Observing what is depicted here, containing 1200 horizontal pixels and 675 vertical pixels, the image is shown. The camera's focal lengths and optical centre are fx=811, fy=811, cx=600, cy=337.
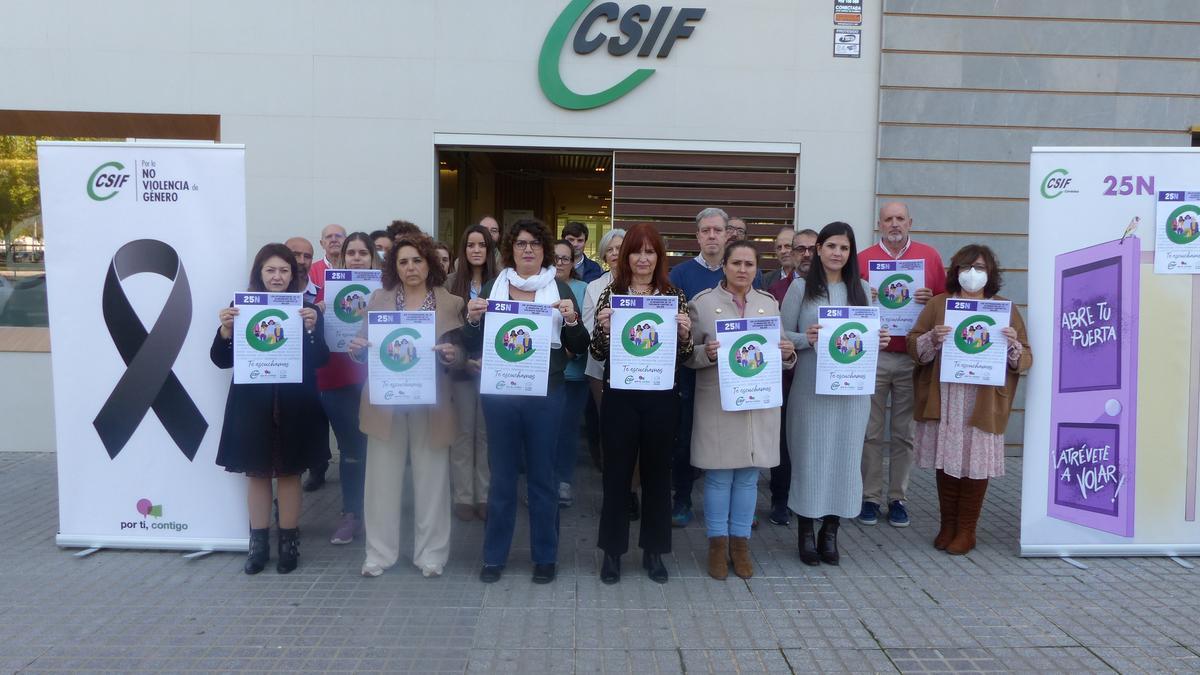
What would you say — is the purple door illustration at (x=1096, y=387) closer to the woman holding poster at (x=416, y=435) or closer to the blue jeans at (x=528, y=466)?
the blue jeans at (x=528, y=466)

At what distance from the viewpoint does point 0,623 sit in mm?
4043

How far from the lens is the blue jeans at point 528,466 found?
4570 millimetres

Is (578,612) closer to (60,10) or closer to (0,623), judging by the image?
(0,623)

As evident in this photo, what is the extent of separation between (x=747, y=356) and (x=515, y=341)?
1.29 meters

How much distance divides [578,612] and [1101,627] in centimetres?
267

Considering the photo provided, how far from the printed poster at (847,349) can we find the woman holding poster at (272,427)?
117 inches

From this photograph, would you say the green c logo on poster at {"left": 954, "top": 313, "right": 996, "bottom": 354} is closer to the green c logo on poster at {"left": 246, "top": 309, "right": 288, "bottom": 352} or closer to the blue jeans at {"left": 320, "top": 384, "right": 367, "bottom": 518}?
the blue jeans at {"left": 320, "top": 384, "right": 367, "bottom": 518}

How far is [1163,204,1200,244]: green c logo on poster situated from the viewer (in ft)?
16.3

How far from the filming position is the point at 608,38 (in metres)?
7.75

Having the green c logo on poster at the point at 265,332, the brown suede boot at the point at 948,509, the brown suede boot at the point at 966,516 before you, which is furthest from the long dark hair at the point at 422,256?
the brown suede boot at the point at 966,516

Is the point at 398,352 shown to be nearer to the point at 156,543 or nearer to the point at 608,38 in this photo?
the point at 156,543

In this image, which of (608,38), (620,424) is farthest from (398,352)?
(608,38)

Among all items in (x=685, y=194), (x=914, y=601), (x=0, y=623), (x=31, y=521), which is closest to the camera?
(x=0, y=623)

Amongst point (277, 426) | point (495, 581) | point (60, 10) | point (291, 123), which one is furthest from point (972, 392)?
point (60, 10)
